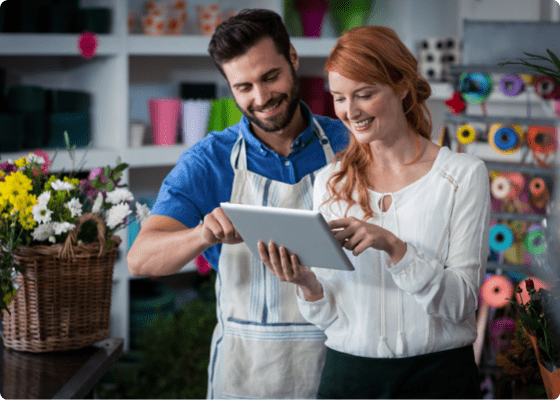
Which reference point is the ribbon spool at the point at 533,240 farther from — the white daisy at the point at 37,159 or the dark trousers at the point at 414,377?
the white daisy at the point at 37,159

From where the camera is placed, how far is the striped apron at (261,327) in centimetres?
146

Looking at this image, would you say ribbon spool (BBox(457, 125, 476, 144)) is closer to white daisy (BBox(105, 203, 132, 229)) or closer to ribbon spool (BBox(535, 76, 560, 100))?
ribbon spool (BBox(535, 76, 560, 100))

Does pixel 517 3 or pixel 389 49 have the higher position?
pixel 517 3

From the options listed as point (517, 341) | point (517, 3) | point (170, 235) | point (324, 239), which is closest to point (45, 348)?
point (170, 235)

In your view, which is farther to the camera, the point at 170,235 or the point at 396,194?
the point at 170,235

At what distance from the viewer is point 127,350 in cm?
285

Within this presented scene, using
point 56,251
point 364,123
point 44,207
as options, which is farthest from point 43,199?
point 364,123

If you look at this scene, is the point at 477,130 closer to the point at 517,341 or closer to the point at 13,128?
the point at 517,341

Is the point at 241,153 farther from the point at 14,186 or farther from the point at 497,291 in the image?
the point at 497,291

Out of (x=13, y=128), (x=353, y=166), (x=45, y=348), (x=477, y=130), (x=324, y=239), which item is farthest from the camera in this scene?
(x=477, y=130)

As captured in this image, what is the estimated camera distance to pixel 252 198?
1.51m

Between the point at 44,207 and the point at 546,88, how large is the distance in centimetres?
179

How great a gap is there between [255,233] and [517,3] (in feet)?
7.66

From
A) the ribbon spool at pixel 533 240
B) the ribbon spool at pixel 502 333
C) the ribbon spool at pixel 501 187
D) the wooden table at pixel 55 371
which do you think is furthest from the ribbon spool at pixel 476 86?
the wooden table at pixel 55 371
